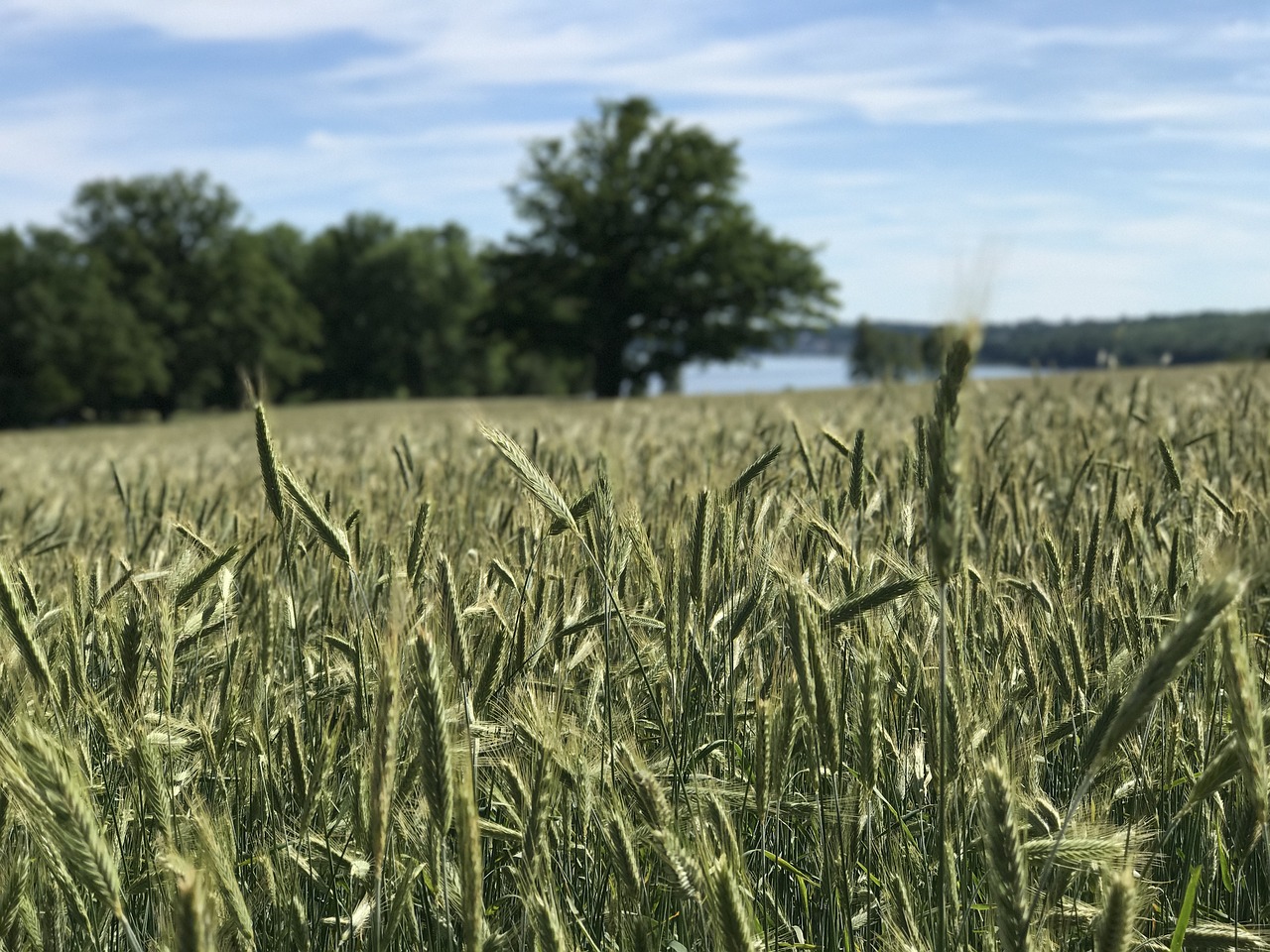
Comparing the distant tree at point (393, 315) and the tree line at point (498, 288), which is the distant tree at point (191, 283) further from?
the distant tree at point (393, 315)

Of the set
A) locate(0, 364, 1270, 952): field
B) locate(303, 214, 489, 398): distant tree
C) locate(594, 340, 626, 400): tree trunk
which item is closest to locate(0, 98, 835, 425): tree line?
locate(594, 340, 626, 400): tree trunk

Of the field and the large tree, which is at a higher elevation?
the large tree

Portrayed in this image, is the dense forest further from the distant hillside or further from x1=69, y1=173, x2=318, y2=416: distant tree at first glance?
the distant hillside

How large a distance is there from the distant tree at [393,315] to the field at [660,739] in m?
76.2

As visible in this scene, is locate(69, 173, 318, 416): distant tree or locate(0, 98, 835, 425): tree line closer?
locate(0, 98, 835, 425): tree line

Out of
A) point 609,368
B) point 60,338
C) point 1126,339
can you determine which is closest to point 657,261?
point 609,368

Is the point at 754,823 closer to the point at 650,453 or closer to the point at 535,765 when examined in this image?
the point at 535,765

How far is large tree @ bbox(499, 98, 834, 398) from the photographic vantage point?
44594 millimetres

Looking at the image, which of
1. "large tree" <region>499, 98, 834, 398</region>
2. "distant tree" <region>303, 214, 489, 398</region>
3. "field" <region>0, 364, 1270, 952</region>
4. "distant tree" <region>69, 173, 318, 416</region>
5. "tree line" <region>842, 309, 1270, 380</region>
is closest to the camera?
"field" <region>0, 364, 1270, 952</region>

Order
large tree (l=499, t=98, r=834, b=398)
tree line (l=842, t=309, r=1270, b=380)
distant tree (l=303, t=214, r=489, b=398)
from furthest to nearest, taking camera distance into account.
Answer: distant tree (l=303, t=214, r=489, b=398) → large tree (l=499, t=98, r=834, b=398) → tree line (l=842, t=309, r=1270, b=380)

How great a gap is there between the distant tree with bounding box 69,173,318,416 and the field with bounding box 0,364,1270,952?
5793 cm

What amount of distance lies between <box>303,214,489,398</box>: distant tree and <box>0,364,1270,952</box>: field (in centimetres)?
7620

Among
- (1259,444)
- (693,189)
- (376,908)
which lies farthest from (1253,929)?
(693,189)

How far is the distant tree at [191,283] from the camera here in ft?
190
